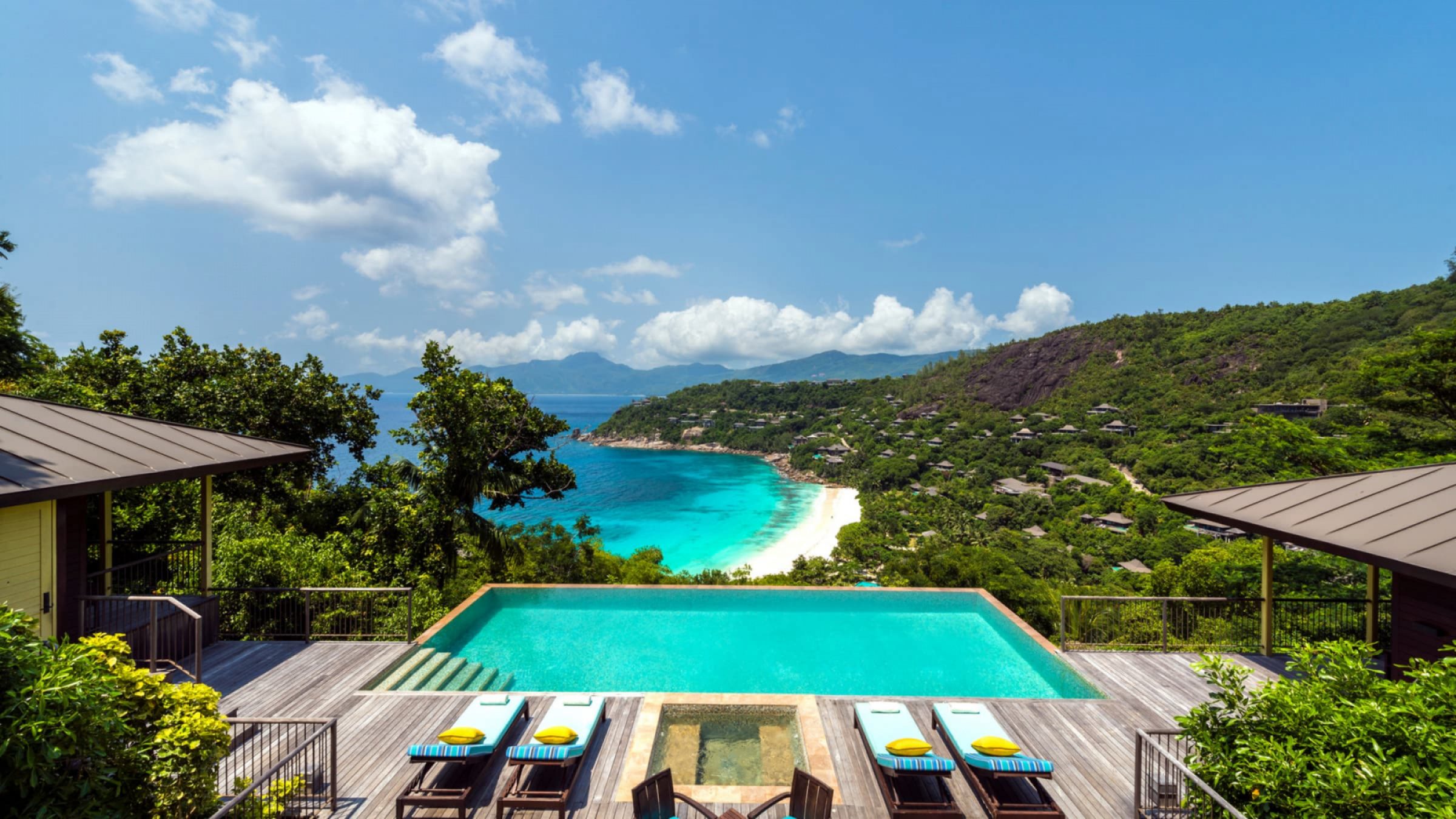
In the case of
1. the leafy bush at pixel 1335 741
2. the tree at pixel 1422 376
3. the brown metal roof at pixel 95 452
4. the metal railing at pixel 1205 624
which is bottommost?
the metal railing at pixel 1205 624

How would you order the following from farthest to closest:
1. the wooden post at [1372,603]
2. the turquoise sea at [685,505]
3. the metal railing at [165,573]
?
1. the turquoise sea at [685,505]
2. the metal railing at [165,573]
3. the wooden post at [1372,603]

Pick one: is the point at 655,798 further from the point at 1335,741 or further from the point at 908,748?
the point at 1335,741

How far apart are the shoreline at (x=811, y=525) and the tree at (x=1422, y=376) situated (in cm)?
2288

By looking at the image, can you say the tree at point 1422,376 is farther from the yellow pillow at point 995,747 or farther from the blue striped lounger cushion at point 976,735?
the yellow pillow at point 995,747

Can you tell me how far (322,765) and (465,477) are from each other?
28.9 ft

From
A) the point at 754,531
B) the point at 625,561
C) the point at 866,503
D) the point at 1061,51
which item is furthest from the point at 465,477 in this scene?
the point at 866,503

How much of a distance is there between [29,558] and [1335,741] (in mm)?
10765

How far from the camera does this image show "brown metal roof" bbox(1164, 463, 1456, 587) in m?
5.07

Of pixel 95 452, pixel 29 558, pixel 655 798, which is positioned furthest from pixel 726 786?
pixel 95 452

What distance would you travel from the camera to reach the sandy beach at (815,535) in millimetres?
32219

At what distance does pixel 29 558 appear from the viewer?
5.46 meters

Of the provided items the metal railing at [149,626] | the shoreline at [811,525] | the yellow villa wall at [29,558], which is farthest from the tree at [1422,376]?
the yellow villa wall at [29,558]

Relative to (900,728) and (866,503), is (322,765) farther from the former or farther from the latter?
(866,503)

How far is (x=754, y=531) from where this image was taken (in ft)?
134
